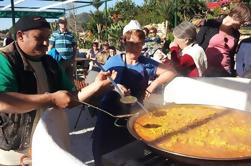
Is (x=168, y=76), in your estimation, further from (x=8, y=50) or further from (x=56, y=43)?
(x=56, y=43)

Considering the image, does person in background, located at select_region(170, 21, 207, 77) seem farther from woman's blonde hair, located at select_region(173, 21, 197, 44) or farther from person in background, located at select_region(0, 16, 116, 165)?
person in background, located at select_region(0, 16, 116, 165)

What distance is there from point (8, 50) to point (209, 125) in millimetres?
1277

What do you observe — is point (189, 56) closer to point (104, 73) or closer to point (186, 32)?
point (186, 32)

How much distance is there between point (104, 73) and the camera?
2.13m

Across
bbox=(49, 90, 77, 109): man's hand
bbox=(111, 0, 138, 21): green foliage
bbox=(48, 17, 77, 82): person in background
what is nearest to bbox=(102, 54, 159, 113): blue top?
bbox=(49, 90, 77, 109): man's hand

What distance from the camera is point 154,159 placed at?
75.3 inches

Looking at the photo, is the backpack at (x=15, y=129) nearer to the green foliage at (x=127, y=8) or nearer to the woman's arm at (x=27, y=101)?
the woman's arm at (x=27, y=101)

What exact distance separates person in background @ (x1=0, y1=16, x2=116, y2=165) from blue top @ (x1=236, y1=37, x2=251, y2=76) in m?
2.27

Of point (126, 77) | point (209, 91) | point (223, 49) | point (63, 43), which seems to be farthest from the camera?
point (63, 43)

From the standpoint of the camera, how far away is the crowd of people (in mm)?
1902

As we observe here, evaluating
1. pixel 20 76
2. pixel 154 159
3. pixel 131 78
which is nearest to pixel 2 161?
pixel 20 76

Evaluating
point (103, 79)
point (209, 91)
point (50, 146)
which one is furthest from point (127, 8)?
point (50, 146)

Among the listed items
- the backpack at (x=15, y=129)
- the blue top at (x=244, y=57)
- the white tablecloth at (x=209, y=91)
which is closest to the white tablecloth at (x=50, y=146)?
the backpack at (x=15, y=129)

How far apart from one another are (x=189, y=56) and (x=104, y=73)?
5.04ft
